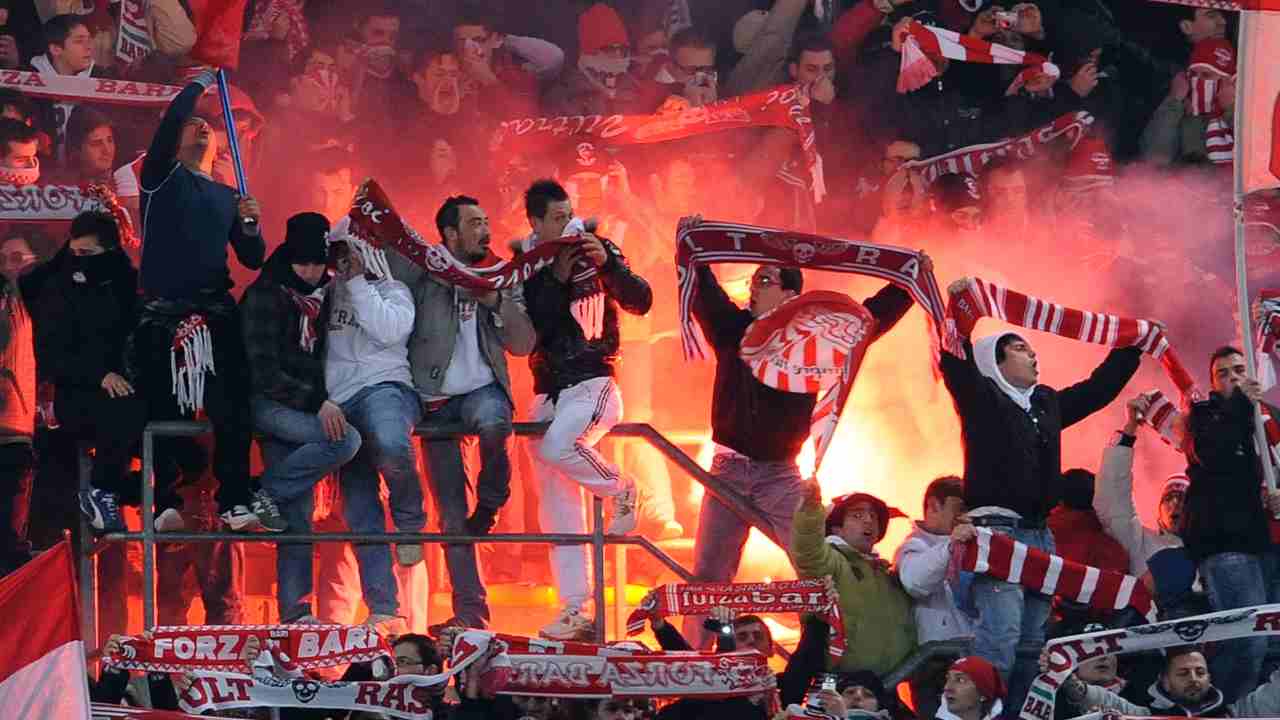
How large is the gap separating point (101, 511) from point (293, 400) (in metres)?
0.79

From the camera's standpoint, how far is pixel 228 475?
35.4ft

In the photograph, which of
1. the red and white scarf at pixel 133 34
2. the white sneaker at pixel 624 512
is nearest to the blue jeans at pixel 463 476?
the white sneaker at pixel 624 512

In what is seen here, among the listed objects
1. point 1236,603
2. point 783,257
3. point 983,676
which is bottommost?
point 983,676

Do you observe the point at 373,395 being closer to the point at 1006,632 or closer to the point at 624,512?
the point at 624,512

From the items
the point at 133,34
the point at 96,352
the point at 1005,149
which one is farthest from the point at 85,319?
the point at 1005,149

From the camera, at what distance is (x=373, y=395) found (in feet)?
36.1

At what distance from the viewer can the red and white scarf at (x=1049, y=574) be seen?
10664 mm

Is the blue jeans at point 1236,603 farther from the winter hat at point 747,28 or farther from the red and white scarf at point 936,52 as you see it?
the winter hat at point 747,28

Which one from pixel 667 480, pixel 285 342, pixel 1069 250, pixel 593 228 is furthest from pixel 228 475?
pixel 1069 250

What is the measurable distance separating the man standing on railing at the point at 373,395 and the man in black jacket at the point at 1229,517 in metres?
2.90

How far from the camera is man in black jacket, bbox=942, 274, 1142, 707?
423 inches

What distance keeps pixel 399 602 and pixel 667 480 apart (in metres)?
2.27

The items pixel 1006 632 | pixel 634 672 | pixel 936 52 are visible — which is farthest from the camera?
pixel 936 52

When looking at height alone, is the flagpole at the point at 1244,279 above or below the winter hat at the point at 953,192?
below
